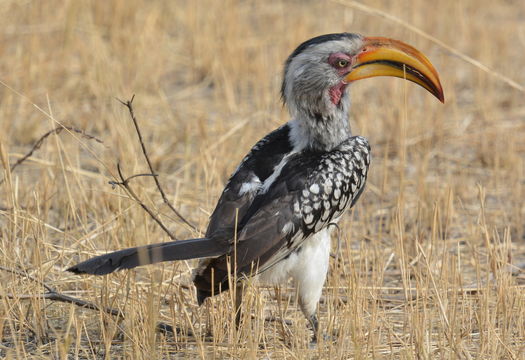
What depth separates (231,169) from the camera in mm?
6289

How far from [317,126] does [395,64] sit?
1.50 ft

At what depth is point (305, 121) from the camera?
4.29 meters

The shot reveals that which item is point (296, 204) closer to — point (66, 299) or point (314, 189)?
point (314, 189)

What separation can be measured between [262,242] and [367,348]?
618 millimetres

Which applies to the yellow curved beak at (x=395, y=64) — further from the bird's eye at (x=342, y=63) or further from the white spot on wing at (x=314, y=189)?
the white spot on wing at (x=314, y=189)

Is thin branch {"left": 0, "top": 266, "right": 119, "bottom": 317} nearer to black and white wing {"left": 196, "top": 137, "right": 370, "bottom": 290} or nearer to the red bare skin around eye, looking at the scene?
black and white wing {"left": 196, "top": 137, "right": 370, "bottom": 290}

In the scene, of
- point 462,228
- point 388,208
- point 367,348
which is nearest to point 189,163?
point 388,208

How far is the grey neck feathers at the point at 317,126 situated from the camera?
4273mm

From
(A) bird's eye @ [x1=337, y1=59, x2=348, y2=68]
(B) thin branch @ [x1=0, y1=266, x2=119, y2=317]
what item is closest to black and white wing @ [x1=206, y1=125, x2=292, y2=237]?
(A) bird's eye @ [x1=337, y1=59, x2=348, y2=68]

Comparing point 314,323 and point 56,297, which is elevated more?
point 56,297

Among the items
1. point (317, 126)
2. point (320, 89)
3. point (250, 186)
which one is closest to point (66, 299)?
point (250, 186)

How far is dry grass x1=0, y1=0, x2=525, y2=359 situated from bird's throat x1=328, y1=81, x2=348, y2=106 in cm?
33

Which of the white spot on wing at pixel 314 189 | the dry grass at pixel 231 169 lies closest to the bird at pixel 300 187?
the white spot on wing at pixel 314 189

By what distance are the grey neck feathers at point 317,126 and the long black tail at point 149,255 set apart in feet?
2.36
